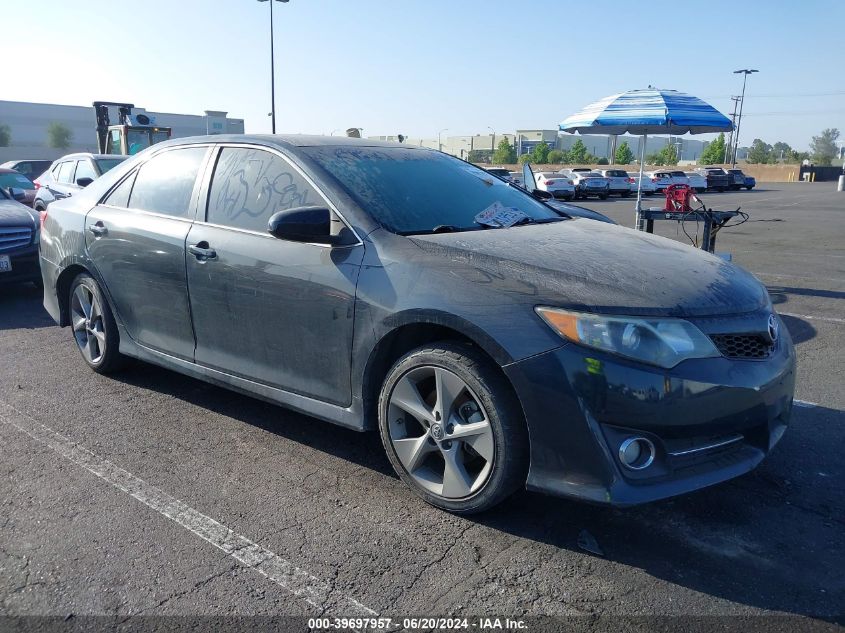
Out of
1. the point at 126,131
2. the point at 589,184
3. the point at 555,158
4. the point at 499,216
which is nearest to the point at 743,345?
the point at 499,216

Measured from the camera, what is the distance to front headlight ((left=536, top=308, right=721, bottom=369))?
2.71 m

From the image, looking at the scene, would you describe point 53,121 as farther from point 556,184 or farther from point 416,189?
point 416,189

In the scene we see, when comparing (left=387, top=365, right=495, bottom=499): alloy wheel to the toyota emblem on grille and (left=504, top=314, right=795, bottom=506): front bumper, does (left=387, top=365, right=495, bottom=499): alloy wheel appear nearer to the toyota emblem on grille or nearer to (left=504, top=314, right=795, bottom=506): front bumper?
(left=504, top=314, right=795, bottom=506): front bumper

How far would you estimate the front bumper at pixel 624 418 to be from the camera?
8.74 feet

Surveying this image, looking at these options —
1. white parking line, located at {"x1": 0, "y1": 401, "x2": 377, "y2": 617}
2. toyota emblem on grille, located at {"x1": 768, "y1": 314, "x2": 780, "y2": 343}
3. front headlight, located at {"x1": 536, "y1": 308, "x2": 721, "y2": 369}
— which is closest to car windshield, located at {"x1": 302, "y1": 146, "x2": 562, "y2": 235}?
front headlight, located at {"x1": 536, "y1": 308, "x2": 721, "y2": 369}

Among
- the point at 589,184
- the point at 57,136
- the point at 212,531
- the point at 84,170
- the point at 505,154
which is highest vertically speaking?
the point at 57,136

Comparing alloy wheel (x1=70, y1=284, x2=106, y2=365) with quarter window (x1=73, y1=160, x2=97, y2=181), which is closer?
alloy wheel (x1=70, y1=284, x2=106, y2=365)

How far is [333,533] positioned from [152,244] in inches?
89.0

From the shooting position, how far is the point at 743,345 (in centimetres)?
296

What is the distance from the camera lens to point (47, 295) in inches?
216

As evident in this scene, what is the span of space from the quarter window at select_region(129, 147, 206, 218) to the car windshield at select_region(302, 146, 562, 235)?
2.94 ft

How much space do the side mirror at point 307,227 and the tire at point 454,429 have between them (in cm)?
70

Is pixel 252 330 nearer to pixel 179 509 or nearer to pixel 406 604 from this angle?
pixel 179 509

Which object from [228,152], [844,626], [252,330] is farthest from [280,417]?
[844,626]
